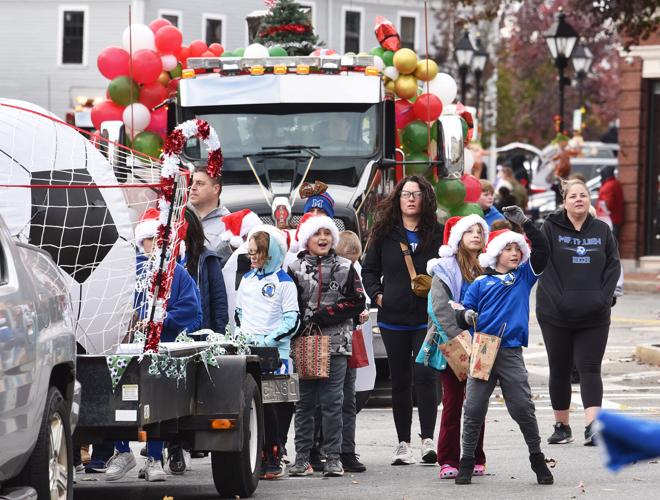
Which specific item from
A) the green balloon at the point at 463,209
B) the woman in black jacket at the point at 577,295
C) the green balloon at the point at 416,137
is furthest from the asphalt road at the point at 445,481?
the green balloon at the point at 416,137

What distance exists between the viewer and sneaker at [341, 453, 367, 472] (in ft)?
35.4

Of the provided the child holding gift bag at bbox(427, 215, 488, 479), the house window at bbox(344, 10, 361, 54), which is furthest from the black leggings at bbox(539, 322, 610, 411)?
the house window at bbox(344, 10, 361, 54)

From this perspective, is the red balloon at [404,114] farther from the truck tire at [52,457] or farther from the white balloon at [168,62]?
the truck tire at [52,457]

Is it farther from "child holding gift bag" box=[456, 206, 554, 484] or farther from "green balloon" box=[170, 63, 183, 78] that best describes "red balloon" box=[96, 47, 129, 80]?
"child holding gift bag" box=[456, 206, 554, 484]

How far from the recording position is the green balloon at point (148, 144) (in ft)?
56.0

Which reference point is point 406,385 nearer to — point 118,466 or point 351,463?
point 351,463

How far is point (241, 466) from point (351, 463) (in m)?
1.61

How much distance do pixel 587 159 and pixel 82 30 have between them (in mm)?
18830

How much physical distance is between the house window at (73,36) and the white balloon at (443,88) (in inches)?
1747

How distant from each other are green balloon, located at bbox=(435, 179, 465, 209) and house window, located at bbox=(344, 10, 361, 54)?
48134 mm

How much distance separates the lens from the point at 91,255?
Answer: 901 cm

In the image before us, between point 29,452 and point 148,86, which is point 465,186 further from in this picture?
point 29,452

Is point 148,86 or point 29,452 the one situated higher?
point 148,86

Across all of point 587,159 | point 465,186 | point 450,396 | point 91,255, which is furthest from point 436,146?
point 587,159
